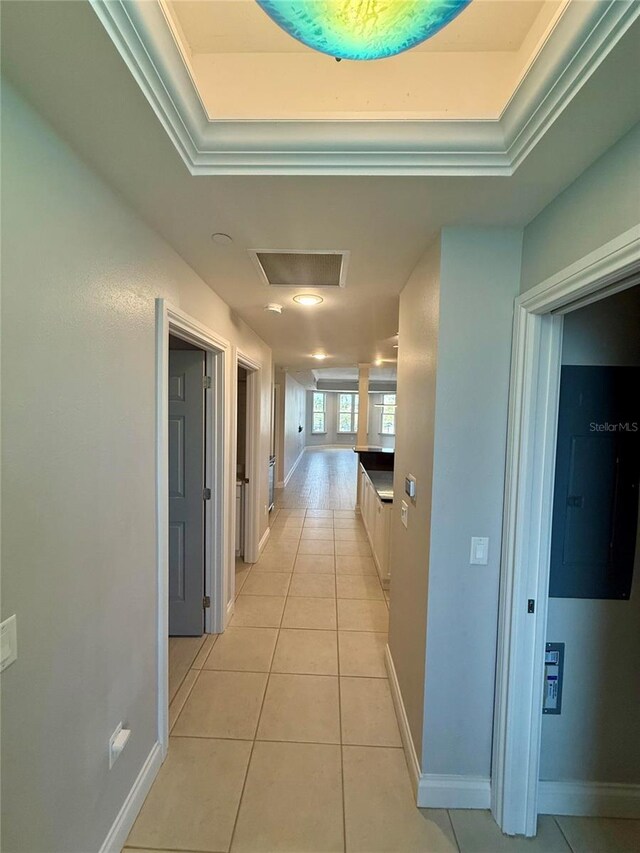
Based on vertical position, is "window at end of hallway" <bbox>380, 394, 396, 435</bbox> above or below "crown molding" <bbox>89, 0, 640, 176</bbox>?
below

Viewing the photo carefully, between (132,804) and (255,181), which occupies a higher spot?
(255,181)

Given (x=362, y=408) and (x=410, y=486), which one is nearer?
(x=410, y=486)

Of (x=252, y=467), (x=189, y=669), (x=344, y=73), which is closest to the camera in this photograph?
(x=344, y=73)

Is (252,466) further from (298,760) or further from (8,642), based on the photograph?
(8,642)

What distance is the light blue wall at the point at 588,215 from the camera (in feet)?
3.05

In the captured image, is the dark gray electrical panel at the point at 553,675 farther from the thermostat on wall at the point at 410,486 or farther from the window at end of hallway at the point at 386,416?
the window at end of hallway at the point at 386,416

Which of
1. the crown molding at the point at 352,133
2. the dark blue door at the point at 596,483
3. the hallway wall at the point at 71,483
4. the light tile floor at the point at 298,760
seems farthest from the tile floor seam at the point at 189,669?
the crown molding at the point at 352,133

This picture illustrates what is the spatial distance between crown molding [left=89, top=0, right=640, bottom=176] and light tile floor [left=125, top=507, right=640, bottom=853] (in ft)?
8.01

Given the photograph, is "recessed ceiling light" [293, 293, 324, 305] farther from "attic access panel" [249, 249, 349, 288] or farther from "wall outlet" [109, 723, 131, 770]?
"wall outlet" [109, 723, 131, 770]

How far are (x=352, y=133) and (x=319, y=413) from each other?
1339 cm

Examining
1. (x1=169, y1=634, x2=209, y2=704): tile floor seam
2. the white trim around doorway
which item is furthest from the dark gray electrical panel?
the white trim around doorway

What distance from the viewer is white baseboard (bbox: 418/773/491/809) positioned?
1.52 metres

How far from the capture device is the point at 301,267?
1.92 m

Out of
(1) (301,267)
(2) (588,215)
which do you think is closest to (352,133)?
(2) (588,215)
